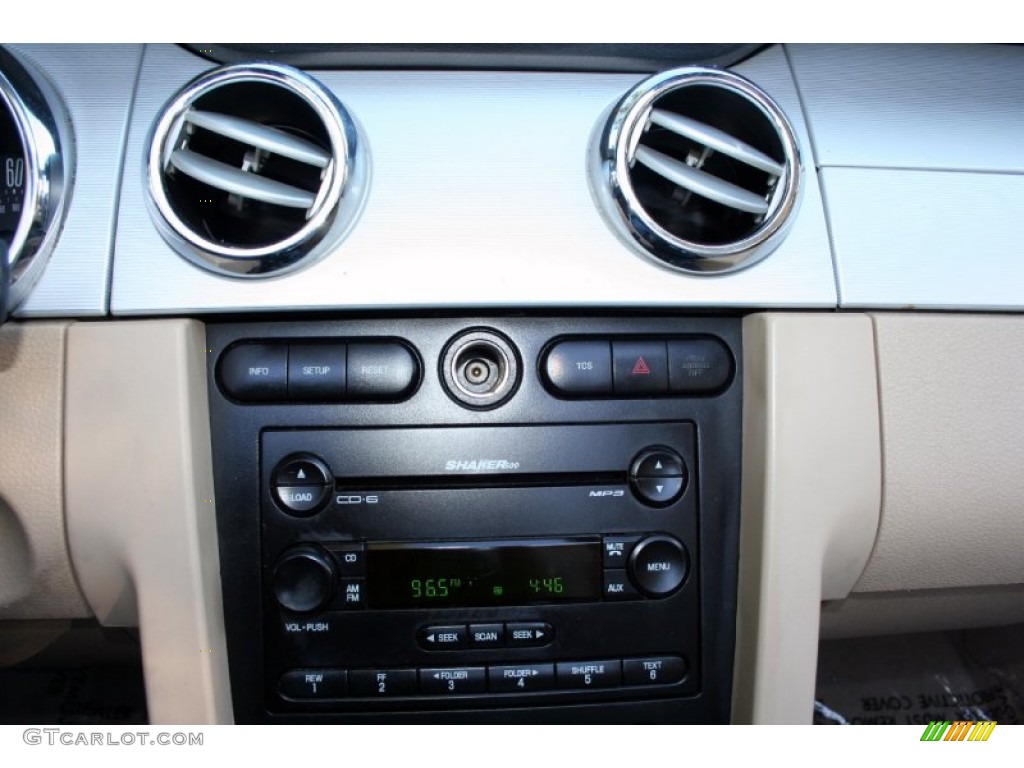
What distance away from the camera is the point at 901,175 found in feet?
2.34

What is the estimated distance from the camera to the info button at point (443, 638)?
2.36 feet

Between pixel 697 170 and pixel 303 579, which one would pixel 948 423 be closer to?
pixel 697 170

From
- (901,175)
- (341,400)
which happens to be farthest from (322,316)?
A: (901,175)

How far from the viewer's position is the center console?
703mm

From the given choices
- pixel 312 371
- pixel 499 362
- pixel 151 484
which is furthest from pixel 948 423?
pixel 151 484

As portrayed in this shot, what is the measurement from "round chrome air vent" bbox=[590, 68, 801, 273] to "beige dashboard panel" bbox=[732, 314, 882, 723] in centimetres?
9

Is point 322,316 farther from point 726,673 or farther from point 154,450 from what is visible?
point 726,673

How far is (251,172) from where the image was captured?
2.22 feet

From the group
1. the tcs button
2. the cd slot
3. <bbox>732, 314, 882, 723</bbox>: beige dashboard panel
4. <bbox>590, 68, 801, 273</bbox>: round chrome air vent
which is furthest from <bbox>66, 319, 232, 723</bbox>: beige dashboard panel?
<bbox>732, 314, 882, 723</bbox>: beige dashboard panel

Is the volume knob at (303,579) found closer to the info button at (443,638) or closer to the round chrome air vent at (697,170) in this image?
the info button at (443,638)

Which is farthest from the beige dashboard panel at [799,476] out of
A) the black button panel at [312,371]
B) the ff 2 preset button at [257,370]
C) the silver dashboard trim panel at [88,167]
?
the silver dashboard trim panel at [88,167]

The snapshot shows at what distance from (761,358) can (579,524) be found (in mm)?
235
